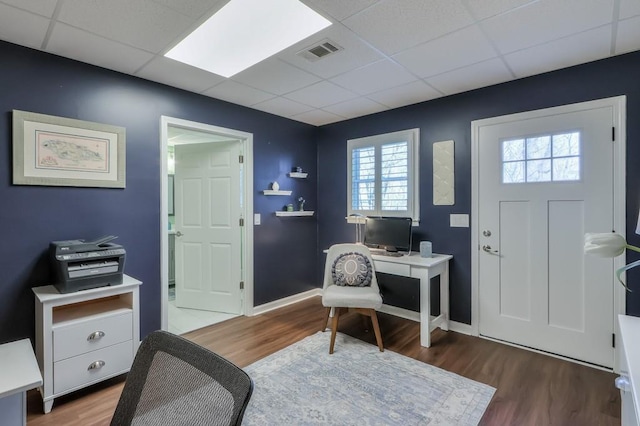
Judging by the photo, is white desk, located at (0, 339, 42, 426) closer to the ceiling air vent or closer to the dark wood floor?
the dark wood floor

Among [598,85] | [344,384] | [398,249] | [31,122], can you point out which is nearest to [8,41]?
[31,122]

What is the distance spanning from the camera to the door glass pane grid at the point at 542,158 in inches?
101

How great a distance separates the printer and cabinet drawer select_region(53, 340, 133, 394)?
0.46 metres

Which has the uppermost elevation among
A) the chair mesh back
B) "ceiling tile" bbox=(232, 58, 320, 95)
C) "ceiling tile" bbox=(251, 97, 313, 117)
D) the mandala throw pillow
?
"ceiling tile" bbox=(251, 97, 313, 117)

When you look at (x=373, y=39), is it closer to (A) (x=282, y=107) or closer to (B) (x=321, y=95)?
(B) (x=321, y=95)

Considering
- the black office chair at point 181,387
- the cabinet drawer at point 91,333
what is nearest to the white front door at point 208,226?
the cabinet drawer at point 91,333

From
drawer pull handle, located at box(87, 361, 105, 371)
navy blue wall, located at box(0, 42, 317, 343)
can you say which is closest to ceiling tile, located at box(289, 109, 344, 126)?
navy blue wall, located at box(0, 42, 317, 343)

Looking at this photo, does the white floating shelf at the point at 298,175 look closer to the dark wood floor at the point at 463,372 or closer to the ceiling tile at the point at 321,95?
the ceiling tile at the point at 321,95

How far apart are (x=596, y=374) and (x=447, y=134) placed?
2371 millimetres

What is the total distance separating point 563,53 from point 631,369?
226 cm

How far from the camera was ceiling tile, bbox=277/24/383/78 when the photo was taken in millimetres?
2082

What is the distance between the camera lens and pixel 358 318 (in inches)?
138

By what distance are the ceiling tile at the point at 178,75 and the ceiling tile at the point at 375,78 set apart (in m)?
1.13

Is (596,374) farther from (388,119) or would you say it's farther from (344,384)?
(388,119)
